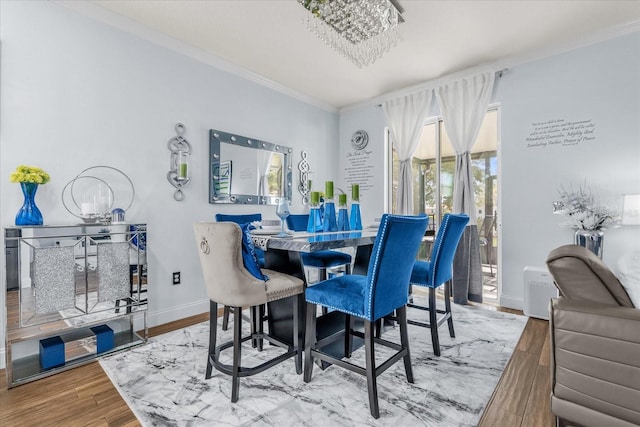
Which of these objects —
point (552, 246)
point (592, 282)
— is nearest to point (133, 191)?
point (592, 282)

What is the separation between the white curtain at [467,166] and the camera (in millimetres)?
3391

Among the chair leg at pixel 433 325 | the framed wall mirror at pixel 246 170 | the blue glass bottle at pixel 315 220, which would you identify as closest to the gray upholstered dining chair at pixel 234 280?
the blue glass bottle at pixel 315 220

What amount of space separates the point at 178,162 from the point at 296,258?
1715 mm

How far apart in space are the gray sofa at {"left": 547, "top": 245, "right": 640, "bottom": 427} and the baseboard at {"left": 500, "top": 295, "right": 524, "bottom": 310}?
7.10 feet

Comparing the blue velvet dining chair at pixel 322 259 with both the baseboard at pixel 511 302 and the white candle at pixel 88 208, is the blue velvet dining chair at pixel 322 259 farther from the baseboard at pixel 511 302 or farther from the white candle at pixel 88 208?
the baseboard at pixel 511 302

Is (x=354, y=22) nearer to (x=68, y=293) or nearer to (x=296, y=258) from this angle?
(x=296, y=258)

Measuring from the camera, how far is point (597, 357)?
3.77ft

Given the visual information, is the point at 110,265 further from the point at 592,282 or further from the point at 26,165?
the point at 592,282

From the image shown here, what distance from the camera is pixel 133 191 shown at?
264cm

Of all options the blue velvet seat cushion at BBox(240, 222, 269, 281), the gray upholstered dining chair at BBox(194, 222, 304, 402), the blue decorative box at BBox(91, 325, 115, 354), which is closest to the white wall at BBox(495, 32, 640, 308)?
the gray upholstered dining chair at BBox(194, 222, 304, 402)

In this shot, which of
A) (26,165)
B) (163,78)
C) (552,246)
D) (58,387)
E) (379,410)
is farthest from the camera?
(552,246)

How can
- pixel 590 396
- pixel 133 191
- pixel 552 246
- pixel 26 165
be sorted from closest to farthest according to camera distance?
pixel 590 396 → pixel 26 165 → pixel 133 191 → pixel 552 246

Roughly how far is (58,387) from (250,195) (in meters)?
2.24

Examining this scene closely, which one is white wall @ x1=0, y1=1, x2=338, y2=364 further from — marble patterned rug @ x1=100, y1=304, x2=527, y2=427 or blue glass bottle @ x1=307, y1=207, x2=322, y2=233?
blue glass bottle @ x1=307, y1=207, x2=322, y2=233
